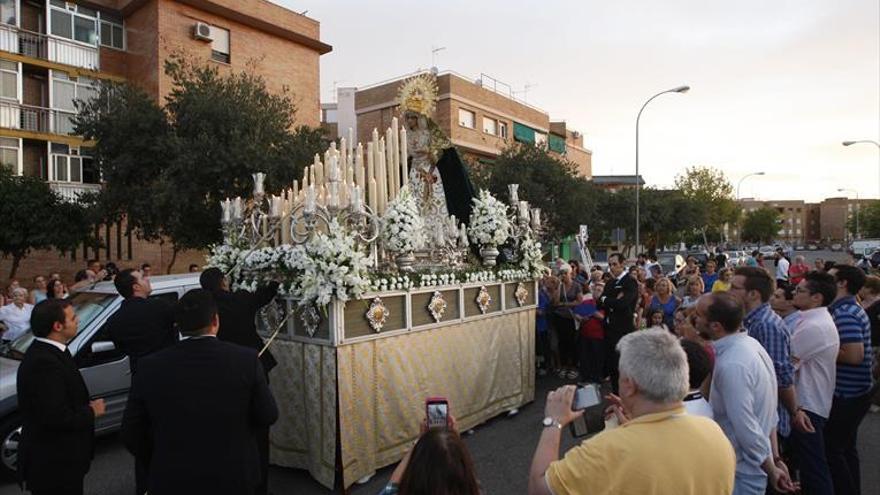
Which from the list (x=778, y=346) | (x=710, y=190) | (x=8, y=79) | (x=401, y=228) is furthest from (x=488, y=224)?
(x=710, y=190)

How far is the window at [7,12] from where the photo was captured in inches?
854

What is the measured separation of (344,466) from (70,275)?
2054 cm

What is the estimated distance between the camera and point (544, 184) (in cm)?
2920

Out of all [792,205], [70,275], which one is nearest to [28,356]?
[70,275]

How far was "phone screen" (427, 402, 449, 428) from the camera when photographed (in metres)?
2.57

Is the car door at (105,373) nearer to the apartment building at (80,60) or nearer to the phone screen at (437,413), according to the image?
the phone screen at (437,413)

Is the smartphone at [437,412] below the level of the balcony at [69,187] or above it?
below

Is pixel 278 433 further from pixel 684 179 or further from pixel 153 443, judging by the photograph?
pixel 684 179

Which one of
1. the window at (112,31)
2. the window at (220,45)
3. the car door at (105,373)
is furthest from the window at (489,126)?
the car door at (105,373)

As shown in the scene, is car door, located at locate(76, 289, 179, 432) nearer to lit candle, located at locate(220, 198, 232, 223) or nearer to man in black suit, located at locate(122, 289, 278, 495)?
lit candle, located at locate(220, 198, 232, 223)

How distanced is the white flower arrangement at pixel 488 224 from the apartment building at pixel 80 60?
18.0 m

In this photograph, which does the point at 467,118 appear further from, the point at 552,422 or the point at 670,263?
the point at 552,422

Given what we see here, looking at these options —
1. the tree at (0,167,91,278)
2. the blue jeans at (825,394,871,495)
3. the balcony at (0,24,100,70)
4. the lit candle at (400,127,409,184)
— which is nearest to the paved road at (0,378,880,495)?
the blue jeans at (825,394,871,495)

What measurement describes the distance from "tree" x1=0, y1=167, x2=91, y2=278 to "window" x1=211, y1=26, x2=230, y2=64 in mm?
9944
